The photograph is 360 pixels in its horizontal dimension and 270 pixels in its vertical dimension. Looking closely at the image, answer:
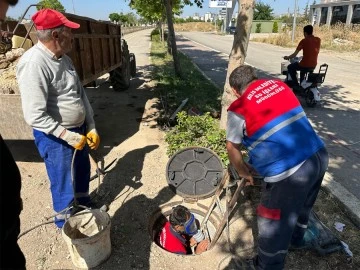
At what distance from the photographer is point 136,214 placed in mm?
3648

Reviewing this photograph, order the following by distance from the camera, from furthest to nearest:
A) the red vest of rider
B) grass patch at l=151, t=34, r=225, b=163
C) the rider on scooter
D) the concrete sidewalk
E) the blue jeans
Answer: the rider on scooter → grass patch at l=151, t=34, r=225, b=163 → the concrete sidewalk → the red vest of rider → the blue jeans

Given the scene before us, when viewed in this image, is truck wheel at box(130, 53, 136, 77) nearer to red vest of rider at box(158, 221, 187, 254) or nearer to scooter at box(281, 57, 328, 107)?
scooter at box(281, 57, 328, 107)

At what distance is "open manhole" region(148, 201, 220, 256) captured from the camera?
3.53 meters

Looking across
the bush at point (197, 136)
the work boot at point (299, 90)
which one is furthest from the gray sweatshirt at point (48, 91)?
the work boot at point (299, 90)

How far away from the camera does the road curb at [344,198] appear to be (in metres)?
3.54

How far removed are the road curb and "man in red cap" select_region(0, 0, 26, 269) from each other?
3536mm

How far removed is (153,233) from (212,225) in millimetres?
713

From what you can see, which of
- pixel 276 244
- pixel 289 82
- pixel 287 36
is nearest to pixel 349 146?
pixel 289 82

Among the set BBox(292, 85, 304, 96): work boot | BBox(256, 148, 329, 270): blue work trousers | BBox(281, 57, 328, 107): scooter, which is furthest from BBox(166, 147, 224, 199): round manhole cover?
BBox(292, 85, 304, 96): work boot

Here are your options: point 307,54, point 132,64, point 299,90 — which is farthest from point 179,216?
point 132,64

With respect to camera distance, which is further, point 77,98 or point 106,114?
point 106,114

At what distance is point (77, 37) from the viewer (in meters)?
4.74

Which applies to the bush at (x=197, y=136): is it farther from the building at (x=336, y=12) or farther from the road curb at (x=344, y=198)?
the building at (x=336, y=12)

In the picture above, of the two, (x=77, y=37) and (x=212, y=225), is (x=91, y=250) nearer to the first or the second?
(x=212, y=225)
